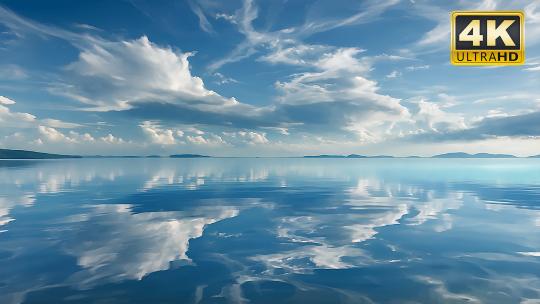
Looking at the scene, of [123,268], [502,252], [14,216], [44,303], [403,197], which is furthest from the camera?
[403,197]

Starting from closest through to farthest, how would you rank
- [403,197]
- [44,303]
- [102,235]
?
[44,303] < [102,235] < [403,197]

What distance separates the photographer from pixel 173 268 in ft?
52.7

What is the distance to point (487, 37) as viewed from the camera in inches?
931

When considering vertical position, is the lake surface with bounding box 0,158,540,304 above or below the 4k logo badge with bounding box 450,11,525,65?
below

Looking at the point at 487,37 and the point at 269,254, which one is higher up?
the point at 487,37

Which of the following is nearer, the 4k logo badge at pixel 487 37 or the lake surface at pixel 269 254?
the lake surface at pixel 269 254

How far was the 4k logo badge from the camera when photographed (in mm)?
23578

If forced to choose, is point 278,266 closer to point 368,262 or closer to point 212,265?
point 212,265

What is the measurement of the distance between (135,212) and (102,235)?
9.10m

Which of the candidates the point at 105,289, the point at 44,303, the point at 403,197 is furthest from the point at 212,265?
the point at 403,197

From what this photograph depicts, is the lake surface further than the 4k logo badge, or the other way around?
the 4k logo badge

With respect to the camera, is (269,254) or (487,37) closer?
(269,254)

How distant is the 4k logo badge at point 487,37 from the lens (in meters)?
23.6

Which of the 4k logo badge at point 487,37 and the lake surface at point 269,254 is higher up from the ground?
the 4k logo badge at point 487,37
